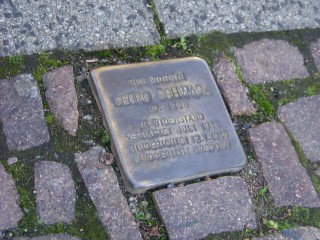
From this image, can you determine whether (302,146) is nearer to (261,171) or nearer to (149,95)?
(261,171)

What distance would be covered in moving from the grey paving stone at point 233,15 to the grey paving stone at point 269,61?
9cm

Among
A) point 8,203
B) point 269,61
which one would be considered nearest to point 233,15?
point 269,61

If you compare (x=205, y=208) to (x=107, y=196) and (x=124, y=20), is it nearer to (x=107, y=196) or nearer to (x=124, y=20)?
(x=107, y=196)

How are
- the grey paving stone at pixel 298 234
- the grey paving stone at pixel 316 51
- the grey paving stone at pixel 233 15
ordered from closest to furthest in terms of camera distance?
the grey paving stone at pixel 298 234 → the grey paving stone at pixel 233 15 → the grey paving stone at pixel 316 51

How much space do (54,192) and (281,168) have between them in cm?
93

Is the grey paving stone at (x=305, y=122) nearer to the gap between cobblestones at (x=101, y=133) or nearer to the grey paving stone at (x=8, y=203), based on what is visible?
the gap between cobblestones at (x=101, y=133)

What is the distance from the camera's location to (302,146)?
2.18 m

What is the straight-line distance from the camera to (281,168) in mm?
2092

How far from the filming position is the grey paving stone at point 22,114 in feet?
6.07

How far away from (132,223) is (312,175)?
2.68 feet

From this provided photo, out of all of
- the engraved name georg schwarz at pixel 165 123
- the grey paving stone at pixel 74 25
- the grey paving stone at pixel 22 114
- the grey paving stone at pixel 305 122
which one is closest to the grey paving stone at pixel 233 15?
the grey paving stone at pixel 74 25

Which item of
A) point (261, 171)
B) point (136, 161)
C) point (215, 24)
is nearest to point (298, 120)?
point (261, 171)

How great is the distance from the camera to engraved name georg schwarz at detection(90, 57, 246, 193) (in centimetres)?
189

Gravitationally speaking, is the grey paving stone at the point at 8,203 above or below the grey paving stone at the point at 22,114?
below
